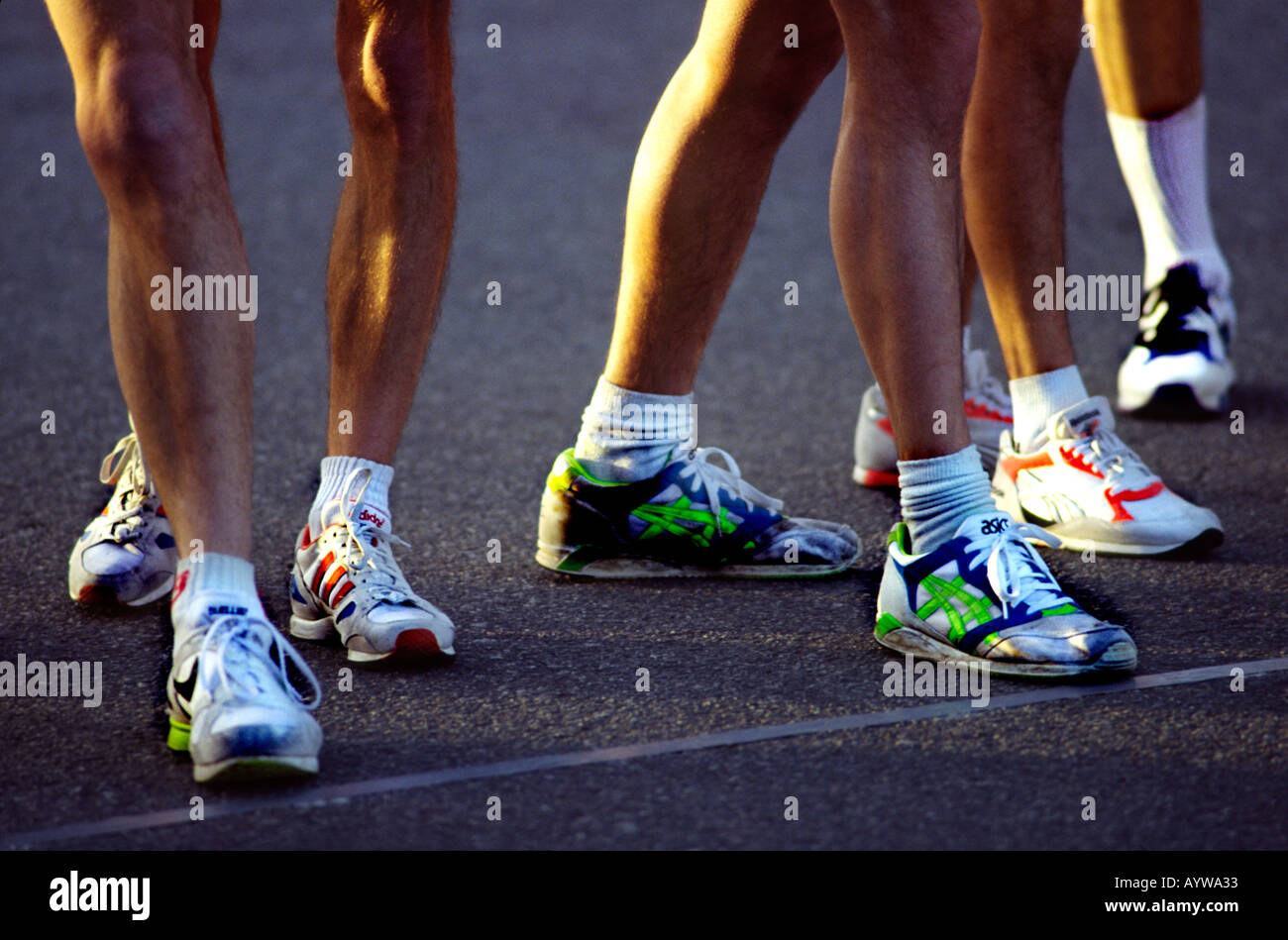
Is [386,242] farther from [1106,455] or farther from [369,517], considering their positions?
[1106,455]

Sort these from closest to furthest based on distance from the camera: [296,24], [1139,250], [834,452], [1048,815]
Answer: [1048,815]
[834,452]
[1139,250]
[296,24]

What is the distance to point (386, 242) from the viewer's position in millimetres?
2471

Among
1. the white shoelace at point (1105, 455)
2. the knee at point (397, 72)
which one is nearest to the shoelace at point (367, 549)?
the knee at point (397, 72)

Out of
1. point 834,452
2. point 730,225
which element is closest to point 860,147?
point 730,225

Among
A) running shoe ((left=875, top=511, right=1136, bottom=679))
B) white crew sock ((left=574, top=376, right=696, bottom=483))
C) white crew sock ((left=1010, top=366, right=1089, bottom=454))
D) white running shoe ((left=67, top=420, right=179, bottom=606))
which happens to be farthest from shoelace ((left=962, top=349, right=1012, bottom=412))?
white running shoe ((left=67, top=420, right=179, bottom=606))

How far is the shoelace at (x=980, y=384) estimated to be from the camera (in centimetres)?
334

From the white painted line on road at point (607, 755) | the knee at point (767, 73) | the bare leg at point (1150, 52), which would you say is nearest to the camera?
the white painted line on road at point (607, 755)

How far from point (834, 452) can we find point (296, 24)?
660 cm

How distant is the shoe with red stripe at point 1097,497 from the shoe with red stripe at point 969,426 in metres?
0.33

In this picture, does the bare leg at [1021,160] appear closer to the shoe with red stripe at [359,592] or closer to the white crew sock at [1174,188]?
the white crew sock at [1174,188]

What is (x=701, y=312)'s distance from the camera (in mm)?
2709

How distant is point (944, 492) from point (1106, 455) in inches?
25.5

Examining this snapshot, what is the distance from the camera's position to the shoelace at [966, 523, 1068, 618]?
7.40ft
